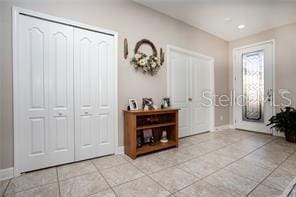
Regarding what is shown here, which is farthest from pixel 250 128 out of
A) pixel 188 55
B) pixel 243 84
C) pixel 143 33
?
pixel 143 33

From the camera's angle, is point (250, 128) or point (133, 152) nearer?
point (133, 152)

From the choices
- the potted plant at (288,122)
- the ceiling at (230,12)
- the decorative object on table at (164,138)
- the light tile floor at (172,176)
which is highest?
the ceiling at (230,12)

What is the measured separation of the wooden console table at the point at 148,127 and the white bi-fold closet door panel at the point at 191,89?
590mm

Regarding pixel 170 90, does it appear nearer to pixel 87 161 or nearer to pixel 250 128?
pixel 87 161

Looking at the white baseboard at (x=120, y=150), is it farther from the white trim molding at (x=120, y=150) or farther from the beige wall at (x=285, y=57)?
the beige wall at (x=285, y=57)

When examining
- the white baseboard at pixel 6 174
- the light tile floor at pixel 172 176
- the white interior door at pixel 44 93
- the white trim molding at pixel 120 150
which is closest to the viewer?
the light tile floor at pixel 172 176

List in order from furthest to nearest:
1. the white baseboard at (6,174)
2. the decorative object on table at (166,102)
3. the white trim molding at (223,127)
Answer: the white trim molding at (223,127)
the decorative object on table at (166,102)
the white baseboard at (6,174)

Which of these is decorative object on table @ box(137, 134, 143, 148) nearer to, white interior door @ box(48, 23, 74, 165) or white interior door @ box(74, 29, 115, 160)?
white interior door @ box(74, 29, 115, 160)

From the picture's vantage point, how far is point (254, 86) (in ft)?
14.1

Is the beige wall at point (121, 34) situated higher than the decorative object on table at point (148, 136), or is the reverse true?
the beige wall at point (121, 34)

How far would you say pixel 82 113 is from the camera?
2453mm

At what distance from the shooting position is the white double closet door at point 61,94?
2.04 meters

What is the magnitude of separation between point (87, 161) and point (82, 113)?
0.78 m

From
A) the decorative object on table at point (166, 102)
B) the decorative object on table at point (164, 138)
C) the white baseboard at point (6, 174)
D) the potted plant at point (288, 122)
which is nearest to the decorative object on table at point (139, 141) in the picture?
the decorative object on table at point (164, 138)
